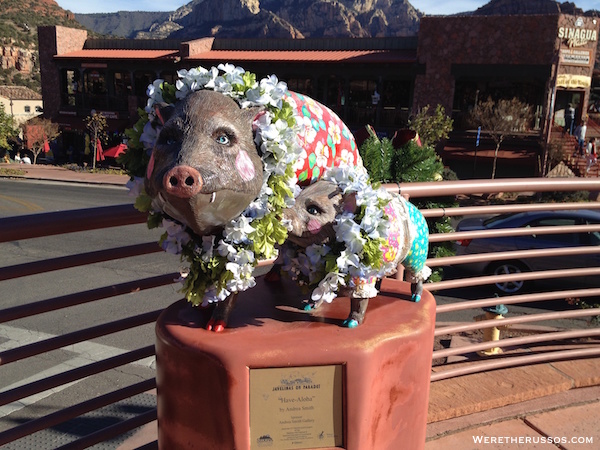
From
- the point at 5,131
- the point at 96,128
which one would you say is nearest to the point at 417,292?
the point at 96,128

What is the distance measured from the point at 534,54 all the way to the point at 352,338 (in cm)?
2425

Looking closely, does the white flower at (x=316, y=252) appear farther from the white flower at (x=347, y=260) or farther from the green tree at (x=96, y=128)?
the green tree at (x=96, y=128)

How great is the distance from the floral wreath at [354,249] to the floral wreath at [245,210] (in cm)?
20

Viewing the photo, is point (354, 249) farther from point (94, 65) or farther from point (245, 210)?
point (94, 65)

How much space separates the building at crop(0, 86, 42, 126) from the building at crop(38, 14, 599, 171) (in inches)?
738

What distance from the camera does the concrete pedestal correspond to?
1853 mm

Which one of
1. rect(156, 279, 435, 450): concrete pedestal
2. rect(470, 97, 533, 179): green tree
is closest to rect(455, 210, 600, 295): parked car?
rect(156, 279, 435, 450): concrete pedestal

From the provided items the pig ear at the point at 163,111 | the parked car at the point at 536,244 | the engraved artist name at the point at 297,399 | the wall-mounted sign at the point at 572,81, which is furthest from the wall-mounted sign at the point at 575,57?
the engraved artist name at the point at 297,399

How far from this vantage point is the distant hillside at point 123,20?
181m

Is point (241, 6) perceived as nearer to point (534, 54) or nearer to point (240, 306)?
point (534, 54)

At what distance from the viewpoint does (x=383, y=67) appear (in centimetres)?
2586

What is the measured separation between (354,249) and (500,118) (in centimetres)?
2258

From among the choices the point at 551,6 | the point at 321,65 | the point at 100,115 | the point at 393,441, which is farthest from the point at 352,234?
the point at 551,6

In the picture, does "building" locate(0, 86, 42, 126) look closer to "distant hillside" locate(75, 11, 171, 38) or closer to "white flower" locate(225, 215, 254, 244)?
"white flower" locate(225, 215, 254, 244)
